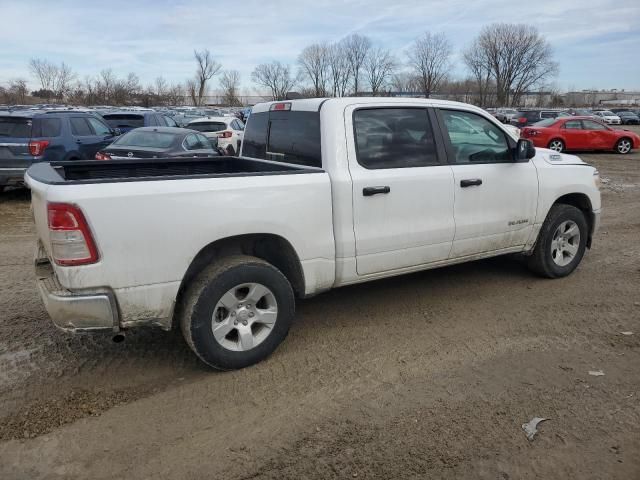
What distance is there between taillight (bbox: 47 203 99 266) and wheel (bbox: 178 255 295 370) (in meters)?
0.72

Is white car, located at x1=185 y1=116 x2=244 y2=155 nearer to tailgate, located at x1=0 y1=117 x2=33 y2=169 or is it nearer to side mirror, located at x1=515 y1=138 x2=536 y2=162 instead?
tailgate, located at x1=0 y1=117 x2=33 y2=169

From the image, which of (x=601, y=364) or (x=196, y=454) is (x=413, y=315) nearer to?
(x=601, y=364)

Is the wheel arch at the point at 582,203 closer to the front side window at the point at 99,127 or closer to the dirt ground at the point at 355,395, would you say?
the dirt ground at the point at 355,395

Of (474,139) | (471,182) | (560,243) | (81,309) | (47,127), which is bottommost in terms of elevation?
(560,243)

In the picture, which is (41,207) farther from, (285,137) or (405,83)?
(405,83)

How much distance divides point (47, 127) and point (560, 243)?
30.3 feet

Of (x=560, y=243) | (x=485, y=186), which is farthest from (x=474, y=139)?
(x=560, y=243)

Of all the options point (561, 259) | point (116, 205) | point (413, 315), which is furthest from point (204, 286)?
point (561, 259)

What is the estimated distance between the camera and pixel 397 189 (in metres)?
4.23

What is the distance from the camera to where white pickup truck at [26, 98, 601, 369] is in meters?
3.17

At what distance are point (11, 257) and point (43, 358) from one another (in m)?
3.17

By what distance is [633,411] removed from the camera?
129 inches

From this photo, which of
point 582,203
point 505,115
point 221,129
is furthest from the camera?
point 505,115

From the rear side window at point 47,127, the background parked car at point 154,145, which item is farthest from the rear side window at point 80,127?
the background parked car at point 154,145
